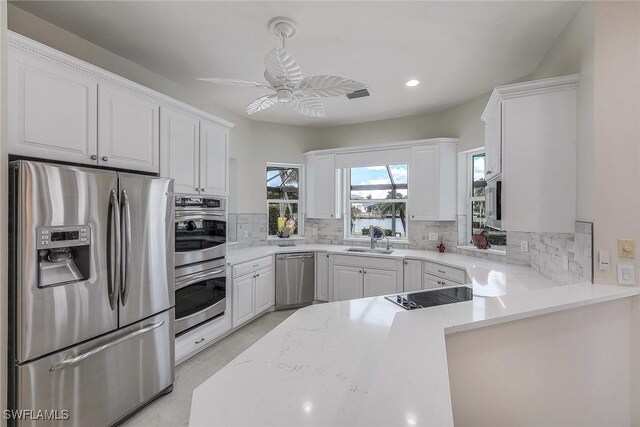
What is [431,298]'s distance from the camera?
1742mm

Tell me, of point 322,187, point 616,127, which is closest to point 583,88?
point 616,127

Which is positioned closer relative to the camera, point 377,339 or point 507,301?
point 377,339

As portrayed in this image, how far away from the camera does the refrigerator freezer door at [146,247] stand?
1.94 metres

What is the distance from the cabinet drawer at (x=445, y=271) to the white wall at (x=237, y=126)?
2486 millimetres

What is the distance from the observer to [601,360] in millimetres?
1658

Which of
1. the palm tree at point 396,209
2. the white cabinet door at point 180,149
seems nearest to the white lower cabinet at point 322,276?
the palm tree at point 396,209

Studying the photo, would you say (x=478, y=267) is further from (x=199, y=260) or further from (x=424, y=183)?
(x=199, y=260)

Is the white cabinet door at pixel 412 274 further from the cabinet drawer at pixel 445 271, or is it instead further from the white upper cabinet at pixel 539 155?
the white upper cabinet at pixel 539 155

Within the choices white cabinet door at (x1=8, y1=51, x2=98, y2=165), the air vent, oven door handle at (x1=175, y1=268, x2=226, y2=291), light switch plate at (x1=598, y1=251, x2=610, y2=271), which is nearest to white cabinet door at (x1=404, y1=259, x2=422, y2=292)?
light switch plate at (x1=598, y1=251, x2=610, y2=271)

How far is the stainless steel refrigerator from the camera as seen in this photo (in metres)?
1.50

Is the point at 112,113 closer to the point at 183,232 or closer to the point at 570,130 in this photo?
the point at 183,232

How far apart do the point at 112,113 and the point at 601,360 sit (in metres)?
→ 3.48


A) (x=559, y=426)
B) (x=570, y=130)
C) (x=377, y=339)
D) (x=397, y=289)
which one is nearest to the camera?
(x=377, y=339)

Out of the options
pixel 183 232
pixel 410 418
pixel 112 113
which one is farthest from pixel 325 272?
pixel 410 418
